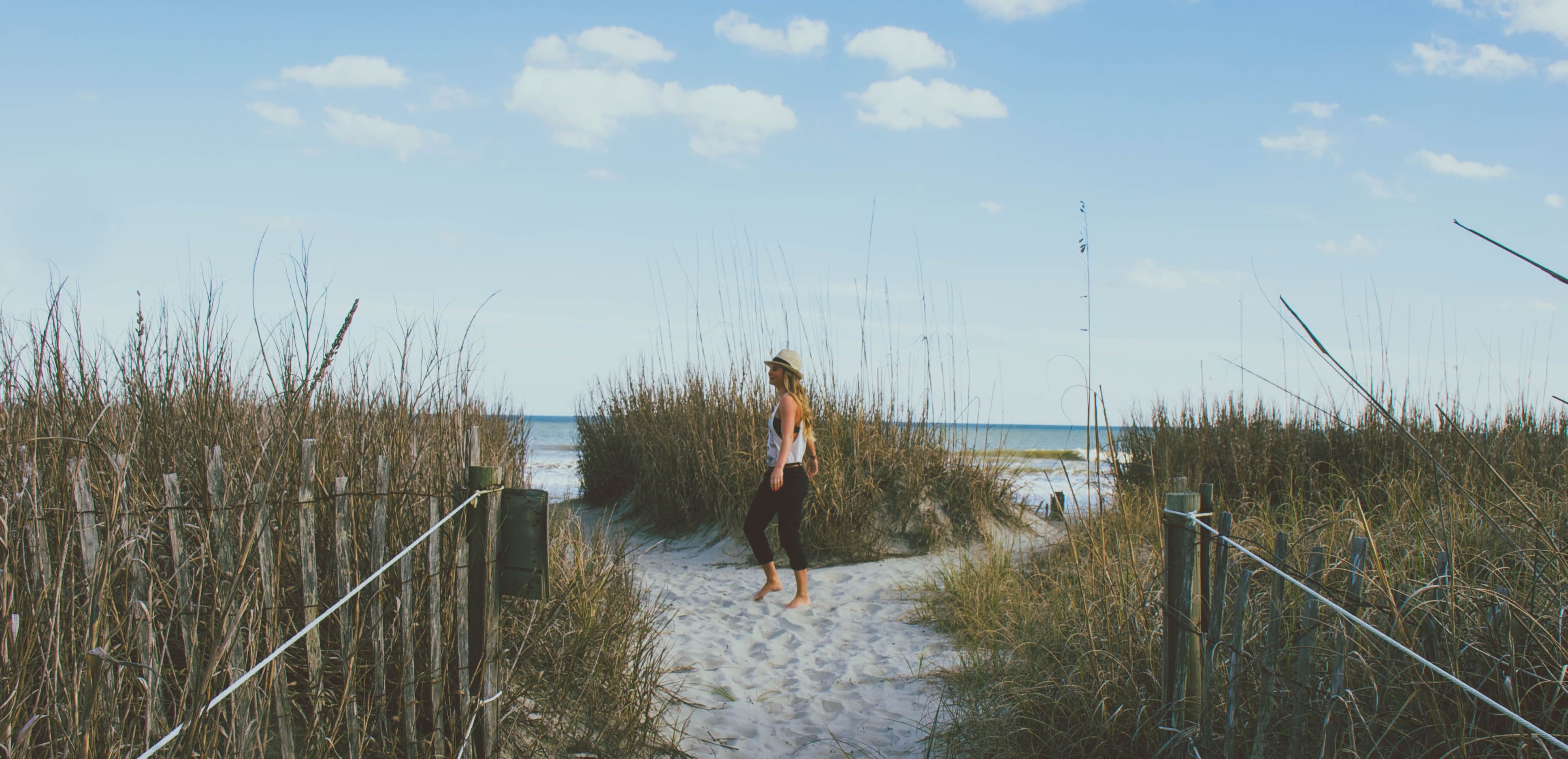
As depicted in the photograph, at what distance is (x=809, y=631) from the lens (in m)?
4.68

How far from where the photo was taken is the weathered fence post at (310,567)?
2031 mm

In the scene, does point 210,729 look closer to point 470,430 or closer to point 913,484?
point 470,430

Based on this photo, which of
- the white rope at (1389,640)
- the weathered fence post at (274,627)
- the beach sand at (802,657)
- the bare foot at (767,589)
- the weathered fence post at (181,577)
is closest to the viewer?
the white rope at (1389,640)

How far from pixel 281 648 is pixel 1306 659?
2228 millimetres

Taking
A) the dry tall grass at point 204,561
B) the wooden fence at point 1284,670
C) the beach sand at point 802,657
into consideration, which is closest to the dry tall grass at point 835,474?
the beach sand at point 802,657

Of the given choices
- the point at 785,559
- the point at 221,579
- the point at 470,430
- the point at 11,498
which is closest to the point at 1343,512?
the point at 785,559

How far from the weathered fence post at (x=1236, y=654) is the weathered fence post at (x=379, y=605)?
2.05 meters

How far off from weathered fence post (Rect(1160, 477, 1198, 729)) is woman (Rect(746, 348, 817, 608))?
9.51ft

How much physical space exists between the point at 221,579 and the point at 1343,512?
15.2 ft

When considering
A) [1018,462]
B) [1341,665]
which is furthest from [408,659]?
[1018,462]

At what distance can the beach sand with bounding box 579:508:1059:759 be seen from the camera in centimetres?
323

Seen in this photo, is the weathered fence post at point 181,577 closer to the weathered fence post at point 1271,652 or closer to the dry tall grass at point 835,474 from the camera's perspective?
the weathered fence post at point 1271,652

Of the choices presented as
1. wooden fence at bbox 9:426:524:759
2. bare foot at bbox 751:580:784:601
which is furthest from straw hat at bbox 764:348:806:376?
wooden fence at bbox 9:426:524:759

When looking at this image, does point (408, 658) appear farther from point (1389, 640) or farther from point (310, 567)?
point (1389, 640)
